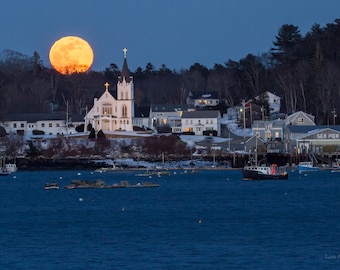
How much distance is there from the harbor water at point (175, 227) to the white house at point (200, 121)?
36.7 meters

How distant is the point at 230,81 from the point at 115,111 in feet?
72.9

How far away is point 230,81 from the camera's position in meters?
132

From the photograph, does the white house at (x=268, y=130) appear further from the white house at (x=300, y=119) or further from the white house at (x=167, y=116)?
the white house at (x=167, y=116)

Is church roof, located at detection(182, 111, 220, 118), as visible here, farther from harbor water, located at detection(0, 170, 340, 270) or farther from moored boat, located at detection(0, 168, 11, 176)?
harbor water, located at detection(0, 170, 340, 270)

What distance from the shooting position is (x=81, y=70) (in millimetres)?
140375

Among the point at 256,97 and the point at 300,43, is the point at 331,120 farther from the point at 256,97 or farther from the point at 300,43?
the point at 300,43

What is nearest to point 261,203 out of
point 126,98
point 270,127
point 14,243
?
point 14,243

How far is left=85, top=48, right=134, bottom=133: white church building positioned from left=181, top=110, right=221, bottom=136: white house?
5.22m

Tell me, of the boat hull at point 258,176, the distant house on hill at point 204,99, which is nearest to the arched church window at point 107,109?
the distant house on hill at point 204,99

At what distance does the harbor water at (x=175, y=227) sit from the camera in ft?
119

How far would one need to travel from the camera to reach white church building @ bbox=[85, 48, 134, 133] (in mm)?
111312

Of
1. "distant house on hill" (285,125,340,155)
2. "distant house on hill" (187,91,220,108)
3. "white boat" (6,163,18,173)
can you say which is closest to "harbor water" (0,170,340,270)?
"white boat" (6,163,18,173)

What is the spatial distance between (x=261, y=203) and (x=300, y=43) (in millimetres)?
74872

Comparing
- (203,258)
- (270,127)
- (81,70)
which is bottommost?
(203,258)
